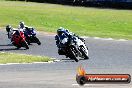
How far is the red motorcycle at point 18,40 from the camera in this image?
2548 cm

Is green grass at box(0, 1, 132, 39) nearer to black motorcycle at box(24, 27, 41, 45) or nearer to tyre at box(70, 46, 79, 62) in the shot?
black motorcycle at box(24, 27, 41, 45)

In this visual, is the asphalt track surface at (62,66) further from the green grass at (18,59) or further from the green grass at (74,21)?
the green grass at (74,21)

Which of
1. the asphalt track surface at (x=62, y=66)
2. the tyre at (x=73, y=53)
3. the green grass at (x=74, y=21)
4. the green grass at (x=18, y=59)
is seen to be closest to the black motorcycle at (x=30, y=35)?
the asphalt track surface at (x=62, y=66)

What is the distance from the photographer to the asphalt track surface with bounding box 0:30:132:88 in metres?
14.6

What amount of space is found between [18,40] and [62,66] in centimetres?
700

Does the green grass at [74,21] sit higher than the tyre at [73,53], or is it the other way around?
the tyre at [73,53]

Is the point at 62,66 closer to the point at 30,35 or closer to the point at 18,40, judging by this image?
the point at 18,40

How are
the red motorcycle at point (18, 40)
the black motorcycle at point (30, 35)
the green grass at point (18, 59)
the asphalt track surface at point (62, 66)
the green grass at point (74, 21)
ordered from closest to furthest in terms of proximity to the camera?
the asphalt track surface at point (62, 66) → the green grass at point (18, 59) → the red motorcycle at point (18, 40) → the black motorcycle at point (30, 35) → the green grass at point (74, 21)

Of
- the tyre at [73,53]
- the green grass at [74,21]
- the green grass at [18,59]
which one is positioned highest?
the tyre at [73,53]

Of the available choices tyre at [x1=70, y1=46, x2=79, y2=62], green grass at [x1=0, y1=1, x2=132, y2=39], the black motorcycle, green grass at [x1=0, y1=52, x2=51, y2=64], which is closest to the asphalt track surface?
tyre at [x1=70, y1=46, x2=79, y2=62]

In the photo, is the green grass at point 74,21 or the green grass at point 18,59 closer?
the green grass at point 18,59

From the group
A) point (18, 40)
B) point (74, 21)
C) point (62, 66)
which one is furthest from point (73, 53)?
point (74, 21)

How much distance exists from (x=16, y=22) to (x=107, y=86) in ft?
95.9

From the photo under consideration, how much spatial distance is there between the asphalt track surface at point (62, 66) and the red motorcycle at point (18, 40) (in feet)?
1.27
